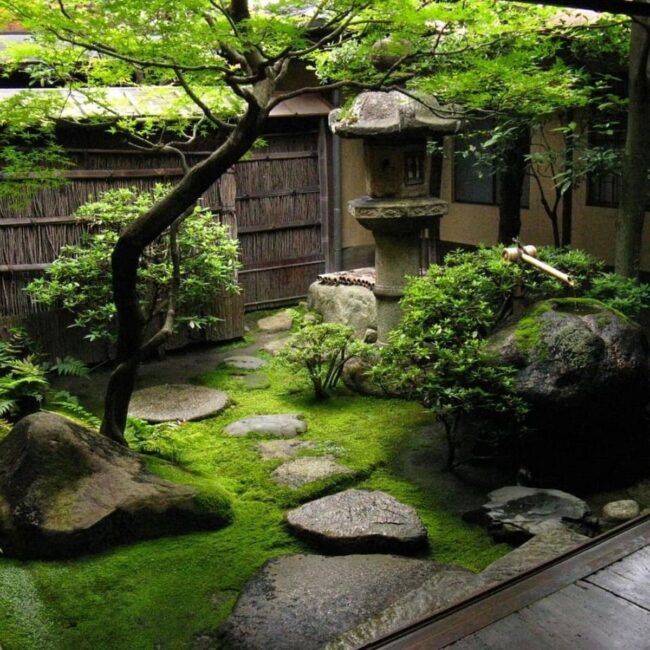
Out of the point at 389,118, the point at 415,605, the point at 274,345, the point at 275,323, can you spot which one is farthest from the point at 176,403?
the point at 415,605

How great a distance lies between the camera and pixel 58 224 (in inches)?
393

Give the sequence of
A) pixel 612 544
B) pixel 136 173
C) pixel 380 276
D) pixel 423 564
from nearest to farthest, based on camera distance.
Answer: pixel 612 544
pixel 423 564
pixel 380 276
pixel 136 173

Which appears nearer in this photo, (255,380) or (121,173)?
(255,380)

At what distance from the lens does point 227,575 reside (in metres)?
5.50

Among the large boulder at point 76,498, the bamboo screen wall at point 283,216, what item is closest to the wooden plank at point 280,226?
the bamboo screen wall at point 283,216

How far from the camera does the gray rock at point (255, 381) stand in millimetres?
9805

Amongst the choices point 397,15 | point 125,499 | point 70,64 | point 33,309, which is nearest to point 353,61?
point 397,15

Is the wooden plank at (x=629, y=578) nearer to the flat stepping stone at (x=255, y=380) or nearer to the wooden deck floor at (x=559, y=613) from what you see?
the wooden deck floor at (x=559, y=613)

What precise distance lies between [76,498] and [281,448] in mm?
2486

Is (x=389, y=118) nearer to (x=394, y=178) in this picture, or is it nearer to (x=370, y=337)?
(x=394, y=178)

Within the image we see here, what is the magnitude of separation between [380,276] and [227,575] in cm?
481

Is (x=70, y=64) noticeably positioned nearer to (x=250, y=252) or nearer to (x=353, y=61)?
(x=353, y=61)

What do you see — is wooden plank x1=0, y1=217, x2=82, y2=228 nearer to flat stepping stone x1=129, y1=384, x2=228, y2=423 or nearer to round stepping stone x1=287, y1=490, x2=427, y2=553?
flat stepping stone x1=129, y1=384, x2=228, y2=423

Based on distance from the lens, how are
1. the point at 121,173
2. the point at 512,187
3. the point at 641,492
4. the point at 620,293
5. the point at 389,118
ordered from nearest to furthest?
the point at 641,492 < the point at 620,293 < the point at 389,118 < the point at 121,173 < the point at 512,187
